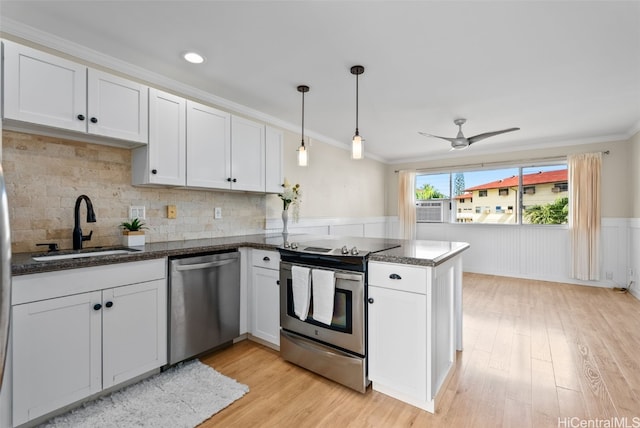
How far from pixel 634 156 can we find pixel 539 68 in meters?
3.20

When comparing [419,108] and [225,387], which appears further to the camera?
[419,108]

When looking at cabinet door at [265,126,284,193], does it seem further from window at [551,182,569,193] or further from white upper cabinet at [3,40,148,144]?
window at [551,182,569,193]

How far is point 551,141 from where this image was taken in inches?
191

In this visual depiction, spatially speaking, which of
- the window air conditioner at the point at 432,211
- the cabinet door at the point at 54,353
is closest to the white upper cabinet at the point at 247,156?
the cabinet door at the point at 54,353

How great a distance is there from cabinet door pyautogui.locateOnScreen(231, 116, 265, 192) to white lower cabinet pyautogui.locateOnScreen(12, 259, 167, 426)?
1.17 m

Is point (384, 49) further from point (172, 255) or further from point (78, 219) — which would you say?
point (78, 219)

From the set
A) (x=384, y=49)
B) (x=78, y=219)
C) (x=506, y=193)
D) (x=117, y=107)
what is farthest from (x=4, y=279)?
(x=506, y=193)

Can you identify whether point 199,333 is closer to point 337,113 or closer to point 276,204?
point 276,204

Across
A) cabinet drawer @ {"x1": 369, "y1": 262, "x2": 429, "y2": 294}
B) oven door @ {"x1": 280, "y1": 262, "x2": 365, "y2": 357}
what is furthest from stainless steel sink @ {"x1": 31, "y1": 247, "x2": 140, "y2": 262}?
cabinet drawer @ {"x1": 369, "y1": 262, "x2": 429, "y2": 294}

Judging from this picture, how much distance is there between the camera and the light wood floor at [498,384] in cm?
173

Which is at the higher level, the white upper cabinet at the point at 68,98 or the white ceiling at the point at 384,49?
the white ceiling at the point at 384,49

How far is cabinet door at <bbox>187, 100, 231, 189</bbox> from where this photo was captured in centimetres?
259

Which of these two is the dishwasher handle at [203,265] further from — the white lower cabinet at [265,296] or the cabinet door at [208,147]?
the cabinet door at [208,147]

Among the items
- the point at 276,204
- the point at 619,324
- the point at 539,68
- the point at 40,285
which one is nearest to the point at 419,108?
the point at 539,68
